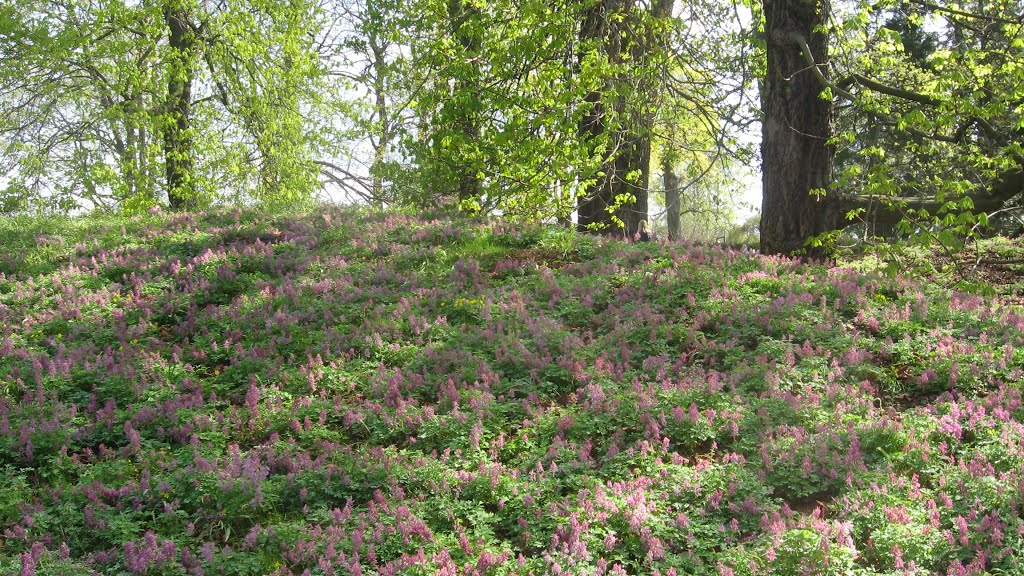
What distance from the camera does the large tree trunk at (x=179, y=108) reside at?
19656 millimetres

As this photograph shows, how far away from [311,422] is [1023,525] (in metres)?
5.12

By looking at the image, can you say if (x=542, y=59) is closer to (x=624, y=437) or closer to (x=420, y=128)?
(x=420, y=128)

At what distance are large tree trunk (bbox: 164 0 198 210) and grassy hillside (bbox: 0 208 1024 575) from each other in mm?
10289

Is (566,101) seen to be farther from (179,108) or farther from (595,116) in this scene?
(179,108)

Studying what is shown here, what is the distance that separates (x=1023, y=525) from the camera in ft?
14.9

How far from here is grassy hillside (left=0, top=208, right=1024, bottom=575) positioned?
4707mm

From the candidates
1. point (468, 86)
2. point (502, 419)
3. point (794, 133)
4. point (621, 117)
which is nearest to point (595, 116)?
point (621, 117)

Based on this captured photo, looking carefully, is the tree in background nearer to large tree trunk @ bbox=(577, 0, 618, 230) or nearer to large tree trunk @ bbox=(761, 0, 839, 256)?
large tree trunk @ bbox=(577, 0, 618, 230)

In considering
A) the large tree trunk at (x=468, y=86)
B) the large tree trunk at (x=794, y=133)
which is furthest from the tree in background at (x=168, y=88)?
the large tree trunk at (x=794, y=133)

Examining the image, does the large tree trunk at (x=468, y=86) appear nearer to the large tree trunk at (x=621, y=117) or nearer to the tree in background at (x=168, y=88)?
the large tree trunk at (x=621, y=117)

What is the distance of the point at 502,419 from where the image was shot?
634 cm

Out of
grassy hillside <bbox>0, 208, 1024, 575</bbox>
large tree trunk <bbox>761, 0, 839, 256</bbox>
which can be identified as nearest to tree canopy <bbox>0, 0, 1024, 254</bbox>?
large tree trunk <bbox>761, 0, 839, 256</bbox>

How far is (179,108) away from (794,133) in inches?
661

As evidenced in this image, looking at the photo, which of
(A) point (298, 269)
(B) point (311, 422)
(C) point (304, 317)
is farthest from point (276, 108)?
(B) point (311, 422)
